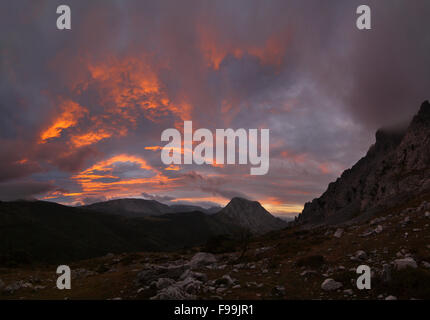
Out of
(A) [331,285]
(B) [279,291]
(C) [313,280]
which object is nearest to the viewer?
(A) [331,285]

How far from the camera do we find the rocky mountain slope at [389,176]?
92.4m

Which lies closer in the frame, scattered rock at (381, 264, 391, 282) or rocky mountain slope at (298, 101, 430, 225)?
scattered rock at (381, 264, 391, 282)

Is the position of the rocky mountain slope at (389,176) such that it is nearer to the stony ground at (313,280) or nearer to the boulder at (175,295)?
the stony ground at (313,280)

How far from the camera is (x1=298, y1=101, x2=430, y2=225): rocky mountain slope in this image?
92.4 m

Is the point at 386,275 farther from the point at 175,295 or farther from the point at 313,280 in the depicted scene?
the point at 175,295

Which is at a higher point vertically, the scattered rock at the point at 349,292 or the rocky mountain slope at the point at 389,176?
the rocky mountain slope at the point at 389,176

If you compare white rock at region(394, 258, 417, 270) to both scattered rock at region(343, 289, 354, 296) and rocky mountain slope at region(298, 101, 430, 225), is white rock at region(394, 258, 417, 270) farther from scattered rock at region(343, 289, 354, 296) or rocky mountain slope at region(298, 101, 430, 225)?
rocky mountain slope at region(298, 101, 430, 225)

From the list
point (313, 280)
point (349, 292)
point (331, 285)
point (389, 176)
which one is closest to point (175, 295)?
point (331, 285)

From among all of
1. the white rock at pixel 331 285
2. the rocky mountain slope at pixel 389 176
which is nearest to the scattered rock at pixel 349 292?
the white rock at pixel 331 285

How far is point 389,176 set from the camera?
119 metres

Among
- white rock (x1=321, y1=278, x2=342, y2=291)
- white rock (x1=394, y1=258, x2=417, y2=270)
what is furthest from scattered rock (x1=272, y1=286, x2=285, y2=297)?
white rock (x1=394, y1=258, x2=417, y2=270)

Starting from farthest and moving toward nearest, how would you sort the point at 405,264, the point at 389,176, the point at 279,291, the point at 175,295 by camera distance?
the point at 389,176 → the point at 279,291 → the point at 175,295 → the point at 405,264
